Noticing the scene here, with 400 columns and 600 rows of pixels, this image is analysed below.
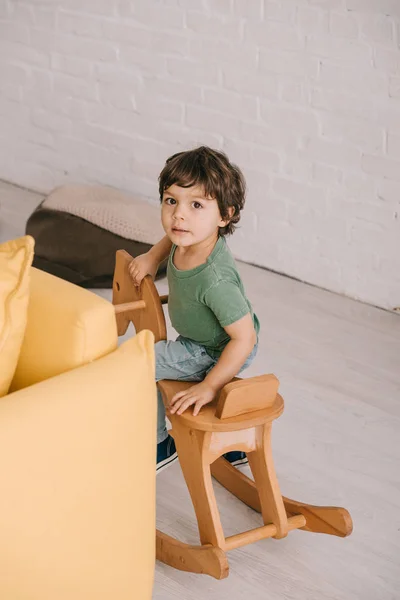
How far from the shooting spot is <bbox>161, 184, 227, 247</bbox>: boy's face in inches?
66.2

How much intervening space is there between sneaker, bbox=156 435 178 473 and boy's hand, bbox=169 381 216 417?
0.26 meters

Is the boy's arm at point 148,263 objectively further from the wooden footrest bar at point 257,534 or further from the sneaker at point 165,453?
the wooden footrest bar at point 257,534

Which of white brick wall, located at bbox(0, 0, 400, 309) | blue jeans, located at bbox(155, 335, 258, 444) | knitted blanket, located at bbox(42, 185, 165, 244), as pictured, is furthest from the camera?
knitted blanket, located at bbox(42, 185, 165, 244)

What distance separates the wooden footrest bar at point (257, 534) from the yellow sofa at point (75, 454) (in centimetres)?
31

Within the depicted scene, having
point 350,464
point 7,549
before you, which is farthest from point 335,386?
point 7,549

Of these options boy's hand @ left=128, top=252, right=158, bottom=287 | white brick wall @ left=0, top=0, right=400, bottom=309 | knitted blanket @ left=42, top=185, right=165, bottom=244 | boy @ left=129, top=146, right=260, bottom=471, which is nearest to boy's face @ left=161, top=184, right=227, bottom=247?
boy @ left=129, top=146, right=260, bottom=471

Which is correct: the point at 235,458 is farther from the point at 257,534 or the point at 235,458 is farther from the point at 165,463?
the point at 257,534

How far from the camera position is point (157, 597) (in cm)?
163

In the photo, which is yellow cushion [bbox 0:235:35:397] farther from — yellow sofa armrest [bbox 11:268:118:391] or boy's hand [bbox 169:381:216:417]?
boy's hand [bbox 169:381:216:417]

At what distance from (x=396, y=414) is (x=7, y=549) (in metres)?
1.34

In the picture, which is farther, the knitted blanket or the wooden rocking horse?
the knitted blanket

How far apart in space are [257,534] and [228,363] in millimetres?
345

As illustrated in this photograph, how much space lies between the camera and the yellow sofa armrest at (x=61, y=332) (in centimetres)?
127

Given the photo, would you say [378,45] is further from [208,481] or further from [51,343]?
[51,343]
